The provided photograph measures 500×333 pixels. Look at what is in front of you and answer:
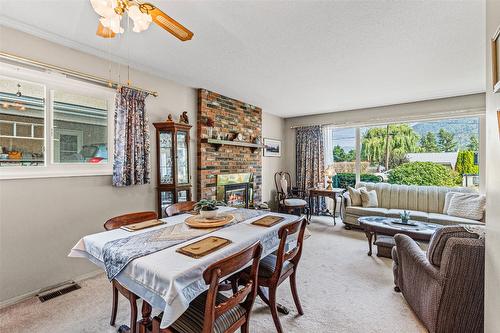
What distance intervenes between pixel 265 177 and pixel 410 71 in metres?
3.39

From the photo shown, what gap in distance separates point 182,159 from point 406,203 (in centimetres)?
402

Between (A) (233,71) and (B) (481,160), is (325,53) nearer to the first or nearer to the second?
(A) (233,71)

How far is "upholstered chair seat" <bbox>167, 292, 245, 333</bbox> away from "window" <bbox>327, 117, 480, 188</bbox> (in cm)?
486

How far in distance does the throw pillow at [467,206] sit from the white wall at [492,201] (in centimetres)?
308

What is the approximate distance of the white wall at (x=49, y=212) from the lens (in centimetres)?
213

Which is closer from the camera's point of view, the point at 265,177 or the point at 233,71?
the point at 233,71

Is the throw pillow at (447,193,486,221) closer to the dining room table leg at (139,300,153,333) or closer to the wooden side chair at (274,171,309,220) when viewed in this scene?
the wooden side chair at (274,171,309,220)

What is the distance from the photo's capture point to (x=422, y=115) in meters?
4.50

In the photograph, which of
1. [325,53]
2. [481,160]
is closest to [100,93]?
[325,53]

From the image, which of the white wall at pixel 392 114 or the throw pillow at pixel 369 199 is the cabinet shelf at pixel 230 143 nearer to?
the white wall at pixel 392 114

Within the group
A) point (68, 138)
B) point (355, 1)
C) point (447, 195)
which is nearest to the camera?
point (355, 1)

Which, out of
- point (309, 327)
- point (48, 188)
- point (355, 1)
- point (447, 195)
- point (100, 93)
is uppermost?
point (355, 1)

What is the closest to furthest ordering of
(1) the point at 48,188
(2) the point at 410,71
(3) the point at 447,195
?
(1) the point at 48,188 → (2) the point at 410,71 → (3) the point at 447,195

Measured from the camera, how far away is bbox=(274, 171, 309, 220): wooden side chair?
4987 millimetres
